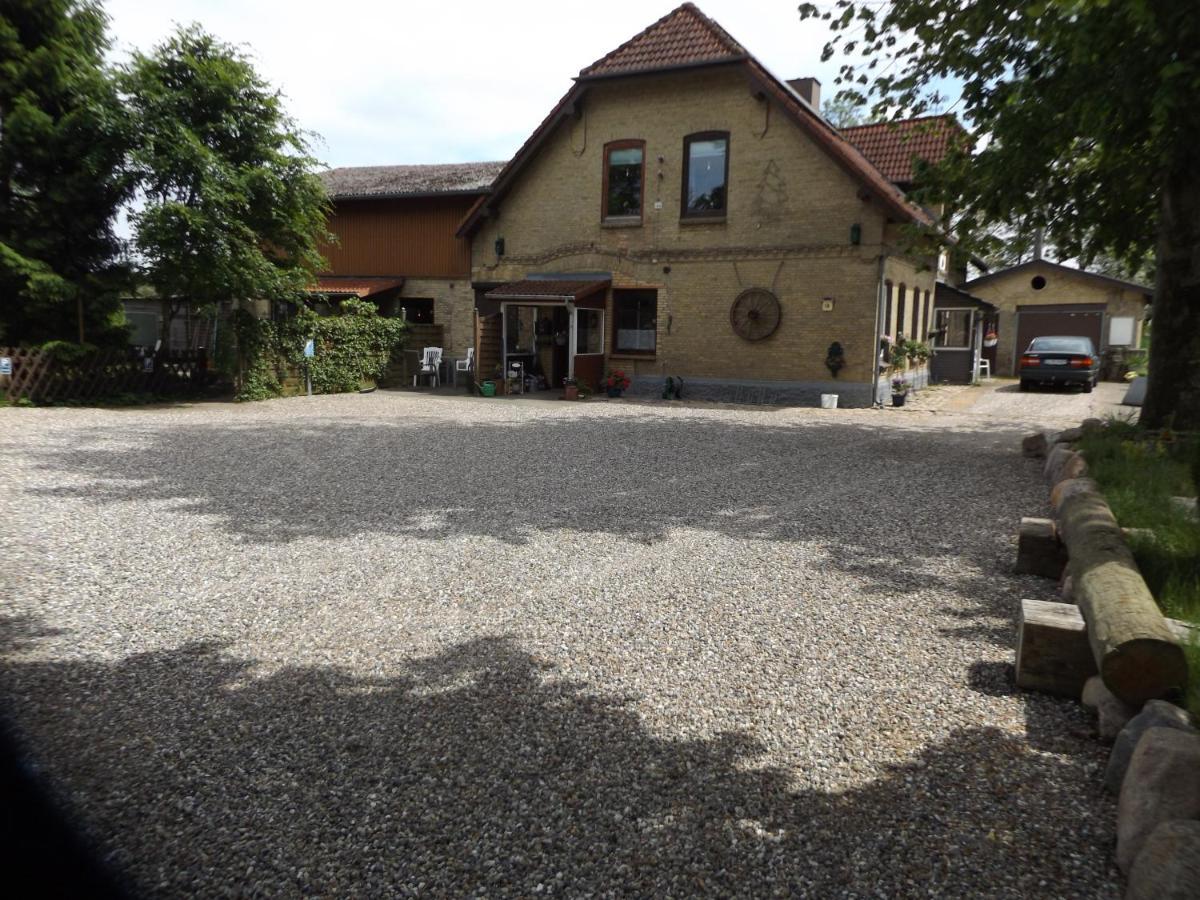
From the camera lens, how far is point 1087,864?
2.64 m

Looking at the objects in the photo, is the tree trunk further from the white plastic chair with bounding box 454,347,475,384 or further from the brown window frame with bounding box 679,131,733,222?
the white plastic chair with bounding box 454,347,475,384

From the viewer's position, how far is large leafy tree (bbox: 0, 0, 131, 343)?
14484 millimetres

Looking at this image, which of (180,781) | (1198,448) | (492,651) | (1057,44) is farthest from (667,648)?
(1057,44)

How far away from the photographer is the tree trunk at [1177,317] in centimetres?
982

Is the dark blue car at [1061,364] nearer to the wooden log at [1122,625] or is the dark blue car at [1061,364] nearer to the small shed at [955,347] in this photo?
the small shed at [955,347]

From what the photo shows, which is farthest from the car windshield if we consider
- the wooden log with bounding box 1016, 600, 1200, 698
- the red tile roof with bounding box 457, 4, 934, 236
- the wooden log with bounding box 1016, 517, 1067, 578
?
the wooden log with bounding box 1016, 600, 1200, 698

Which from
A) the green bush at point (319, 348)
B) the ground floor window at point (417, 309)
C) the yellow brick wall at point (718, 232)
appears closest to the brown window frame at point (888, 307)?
the yellow brick wall at point (718, 232)

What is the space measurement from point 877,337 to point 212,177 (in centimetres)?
1361

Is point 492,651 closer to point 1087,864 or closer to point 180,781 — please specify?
point 180,781

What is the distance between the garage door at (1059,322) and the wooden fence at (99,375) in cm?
2713

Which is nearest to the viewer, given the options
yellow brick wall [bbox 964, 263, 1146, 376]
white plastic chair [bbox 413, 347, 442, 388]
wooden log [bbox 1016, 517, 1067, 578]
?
wooden log [bbox 1016, 517, 1067, 578]

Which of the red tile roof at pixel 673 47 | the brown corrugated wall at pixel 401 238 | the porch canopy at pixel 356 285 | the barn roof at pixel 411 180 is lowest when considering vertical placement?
the porch canopy at pixel 356 285

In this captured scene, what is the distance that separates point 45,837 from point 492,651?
242cm

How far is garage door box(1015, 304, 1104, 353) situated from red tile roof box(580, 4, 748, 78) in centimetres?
1772
